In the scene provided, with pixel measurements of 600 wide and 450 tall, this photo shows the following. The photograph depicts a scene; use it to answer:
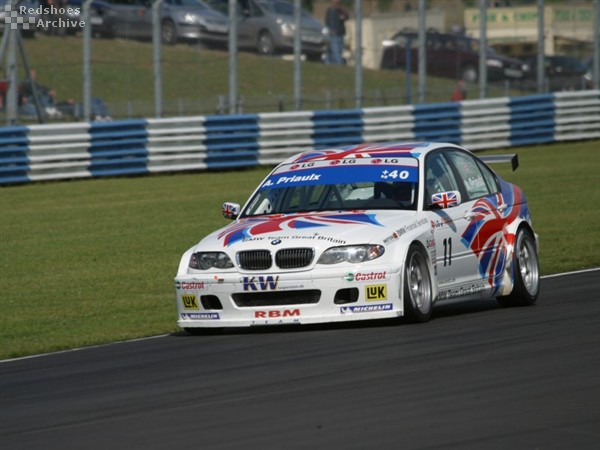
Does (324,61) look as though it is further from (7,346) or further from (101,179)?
(7,346)

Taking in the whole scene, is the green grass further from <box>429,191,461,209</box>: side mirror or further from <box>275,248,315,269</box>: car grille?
<box>429,191,461,209</box>: side mirror

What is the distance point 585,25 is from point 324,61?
27.8 ft

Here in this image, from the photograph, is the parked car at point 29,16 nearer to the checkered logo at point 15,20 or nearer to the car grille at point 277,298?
the checkered logo at point 15,20

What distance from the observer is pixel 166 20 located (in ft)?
81.9

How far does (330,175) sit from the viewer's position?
11.3m

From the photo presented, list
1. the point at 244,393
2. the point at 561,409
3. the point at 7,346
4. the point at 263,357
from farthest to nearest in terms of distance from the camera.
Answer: the point at 7,346 < the point at 263,357 < the point at 244,393 < the point at 561,409

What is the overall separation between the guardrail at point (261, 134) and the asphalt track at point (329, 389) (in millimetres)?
13965

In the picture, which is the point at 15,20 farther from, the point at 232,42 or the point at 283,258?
the point at 283,258

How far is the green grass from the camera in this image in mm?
11602

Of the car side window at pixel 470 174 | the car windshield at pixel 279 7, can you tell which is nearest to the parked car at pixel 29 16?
the car windshield at pixel 279 7

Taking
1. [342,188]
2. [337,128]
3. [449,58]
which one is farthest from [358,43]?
[342,188]

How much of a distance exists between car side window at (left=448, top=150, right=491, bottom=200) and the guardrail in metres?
12.7

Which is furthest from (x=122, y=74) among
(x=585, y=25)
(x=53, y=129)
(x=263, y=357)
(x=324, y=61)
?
(x=263, y=357)

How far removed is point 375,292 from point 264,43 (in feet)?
54.8
